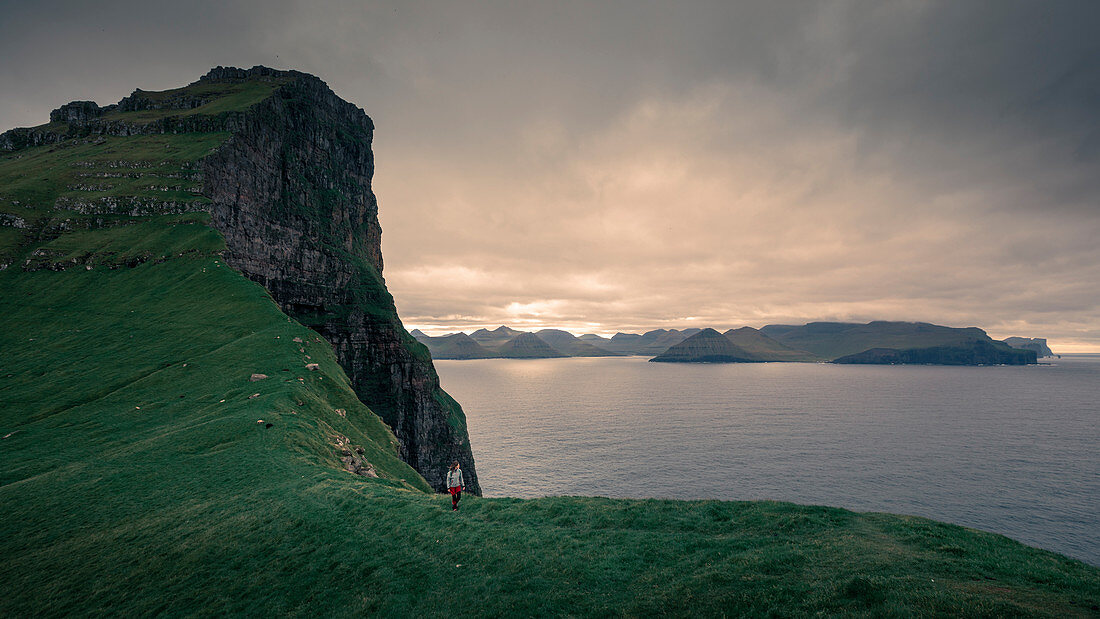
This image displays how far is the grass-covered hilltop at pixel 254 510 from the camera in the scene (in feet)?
46.6

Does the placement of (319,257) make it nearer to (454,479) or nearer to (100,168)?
(100,168)

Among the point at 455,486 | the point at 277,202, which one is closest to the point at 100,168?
the point at 277,202

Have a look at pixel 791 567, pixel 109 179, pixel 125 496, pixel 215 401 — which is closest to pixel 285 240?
pixel 109 179

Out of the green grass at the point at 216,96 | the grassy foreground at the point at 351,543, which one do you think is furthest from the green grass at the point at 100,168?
the grassy foreground at the point at 351,543

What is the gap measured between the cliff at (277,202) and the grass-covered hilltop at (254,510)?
1025 millimetres

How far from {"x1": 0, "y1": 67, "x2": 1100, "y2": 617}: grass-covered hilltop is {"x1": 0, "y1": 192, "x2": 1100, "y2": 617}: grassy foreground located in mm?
110

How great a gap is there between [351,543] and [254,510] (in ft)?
22.7

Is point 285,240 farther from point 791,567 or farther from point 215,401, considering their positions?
point 791,567

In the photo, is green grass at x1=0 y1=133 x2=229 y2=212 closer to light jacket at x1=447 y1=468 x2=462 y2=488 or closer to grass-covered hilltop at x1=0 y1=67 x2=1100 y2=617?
grass-covered hilltop at x1=0 y1=67 x2=1100 y2=617

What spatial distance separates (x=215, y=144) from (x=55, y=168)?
1269 inches

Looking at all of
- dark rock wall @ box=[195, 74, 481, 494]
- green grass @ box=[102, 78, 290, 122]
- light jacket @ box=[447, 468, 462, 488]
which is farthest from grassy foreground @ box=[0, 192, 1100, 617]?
green grass @ box=[102, 78, 290, 122]

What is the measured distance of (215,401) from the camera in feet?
114

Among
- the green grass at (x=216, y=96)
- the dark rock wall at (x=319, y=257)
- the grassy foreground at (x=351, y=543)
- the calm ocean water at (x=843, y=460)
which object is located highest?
the green grass at (x=216, y=96)

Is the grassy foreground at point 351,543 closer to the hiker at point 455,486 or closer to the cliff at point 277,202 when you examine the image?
the hiker at point 455,486
